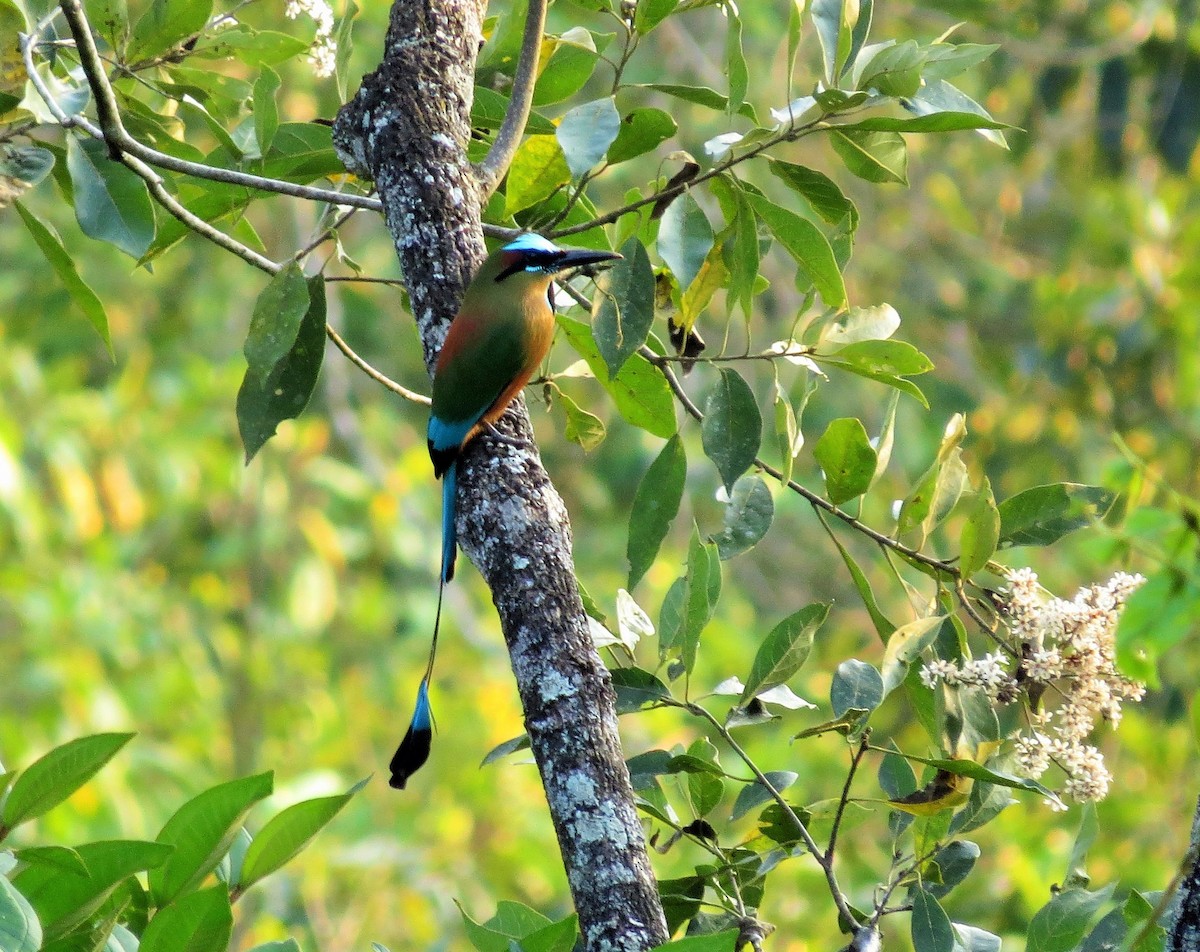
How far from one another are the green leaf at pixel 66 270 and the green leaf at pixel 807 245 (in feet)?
3.19

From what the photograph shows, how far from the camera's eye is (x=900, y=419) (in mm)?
7430

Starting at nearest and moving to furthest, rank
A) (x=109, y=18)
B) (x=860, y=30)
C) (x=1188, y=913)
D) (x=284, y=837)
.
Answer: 1. (x=1188, y=913)
2. (x=284, y=837)
3. (x=860, y=30)
4. (x=109, y=18)

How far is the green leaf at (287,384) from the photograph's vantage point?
1874mm

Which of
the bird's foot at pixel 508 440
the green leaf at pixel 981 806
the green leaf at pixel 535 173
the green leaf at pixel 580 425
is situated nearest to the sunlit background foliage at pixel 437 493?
the green leaf at pixel 580 425

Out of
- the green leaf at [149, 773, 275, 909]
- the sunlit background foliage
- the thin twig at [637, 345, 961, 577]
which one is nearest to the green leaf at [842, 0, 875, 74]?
Result: the thin twig at [637, 345, 961, 577]

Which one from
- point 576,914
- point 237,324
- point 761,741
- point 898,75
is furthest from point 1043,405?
point 576,914

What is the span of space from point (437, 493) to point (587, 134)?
5.94 m

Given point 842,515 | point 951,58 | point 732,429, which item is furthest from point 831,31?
point 842,515

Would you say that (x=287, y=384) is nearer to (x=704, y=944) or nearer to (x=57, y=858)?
(x=57, y=858)

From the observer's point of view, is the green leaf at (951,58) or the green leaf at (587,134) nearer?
the green leaf at (587,134)

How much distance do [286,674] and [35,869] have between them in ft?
19.1

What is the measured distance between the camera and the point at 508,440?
168cm

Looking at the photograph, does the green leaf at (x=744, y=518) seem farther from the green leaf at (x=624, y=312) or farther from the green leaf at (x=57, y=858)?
the green leaf at (x=57, y=858)

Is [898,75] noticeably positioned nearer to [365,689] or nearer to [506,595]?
[506,595]
